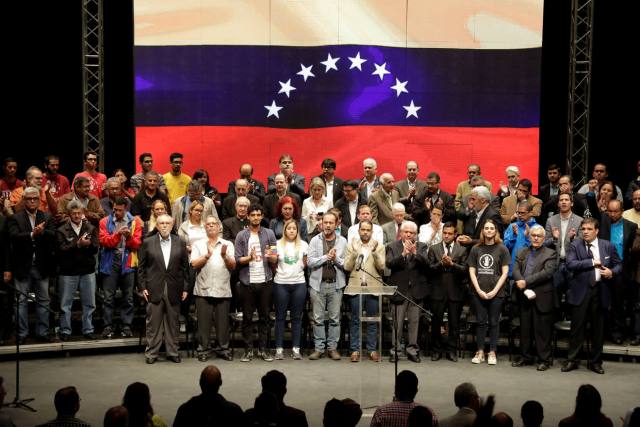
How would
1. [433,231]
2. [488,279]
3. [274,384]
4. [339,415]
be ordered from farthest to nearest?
[433,231], [488,279], [274,384], [339,415]

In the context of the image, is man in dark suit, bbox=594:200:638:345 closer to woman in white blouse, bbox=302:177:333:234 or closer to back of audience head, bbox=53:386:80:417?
woman in white blouse, bbox=302:177:333:234

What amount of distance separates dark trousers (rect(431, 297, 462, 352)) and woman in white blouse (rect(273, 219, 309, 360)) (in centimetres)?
157

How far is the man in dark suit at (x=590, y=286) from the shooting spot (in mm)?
10750

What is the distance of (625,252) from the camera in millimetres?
11305

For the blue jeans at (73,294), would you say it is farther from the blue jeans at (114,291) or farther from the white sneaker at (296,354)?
the white sneaker at (296,354)

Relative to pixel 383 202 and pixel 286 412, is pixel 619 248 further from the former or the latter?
pixel 286 412

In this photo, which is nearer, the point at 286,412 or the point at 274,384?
the point at 286,412

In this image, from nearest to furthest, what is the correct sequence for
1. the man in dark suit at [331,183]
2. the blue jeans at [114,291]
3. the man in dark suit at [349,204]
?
the blue jeans at [114,291] → the man in dark suit at [349,204] → the man in dark suit at [331,183]

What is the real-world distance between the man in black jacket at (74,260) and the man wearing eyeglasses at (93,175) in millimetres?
1191

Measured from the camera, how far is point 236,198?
12227 mm

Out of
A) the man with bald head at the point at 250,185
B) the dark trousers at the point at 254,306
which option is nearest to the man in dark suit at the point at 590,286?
the dark trousers at the point at 254,306

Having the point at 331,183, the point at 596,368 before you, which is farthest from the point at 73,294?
the point at 596,368

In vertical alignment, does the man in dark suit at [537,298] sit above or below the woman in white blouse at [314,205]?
below

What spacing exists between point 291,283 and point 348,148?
3.05 m
